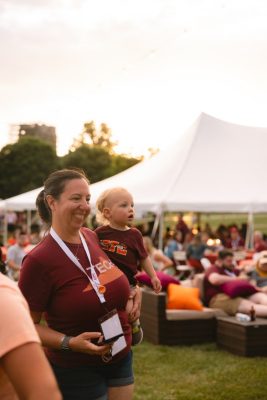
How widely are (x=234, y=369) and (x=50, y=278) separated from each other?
17.1 feet

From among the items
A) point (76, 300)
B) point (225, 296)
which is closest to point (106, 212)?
point (76, 300)

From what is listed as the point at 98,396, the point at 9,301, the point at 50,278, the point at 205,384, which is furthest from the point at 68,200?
the point at 205,384

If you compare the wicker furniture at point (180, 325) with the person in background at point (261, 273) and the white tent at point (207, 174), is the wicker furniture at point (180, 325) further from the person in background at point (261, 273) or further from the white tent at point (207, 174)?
the white tent at point (207, 174)

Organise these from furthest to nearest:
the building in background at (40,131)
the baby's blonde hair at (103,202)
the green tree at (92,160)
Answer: the building in background at (40,131), the green tree at (92,160), the baby's blonde hair at (103,202)

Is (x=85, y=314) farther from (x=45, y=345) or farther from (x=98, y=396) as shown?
(x=98, y=396)

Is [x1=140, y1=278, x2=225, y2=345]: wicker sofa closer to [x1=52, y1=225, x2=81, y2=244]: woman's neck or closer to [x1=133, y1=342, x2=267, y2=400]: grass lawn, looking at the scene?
[x1=133, y1=342, x2=267, y2=400]: grass lawn

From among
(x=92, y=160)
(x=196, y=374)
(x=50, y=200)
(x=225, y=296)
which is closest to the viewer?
(x=50, y=200)

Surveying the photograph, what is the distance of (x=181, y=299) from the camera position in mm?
9227

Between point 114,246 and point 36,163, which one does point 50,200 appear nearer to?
point 114,246

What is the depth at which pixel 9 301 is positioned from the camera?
4.98 feet

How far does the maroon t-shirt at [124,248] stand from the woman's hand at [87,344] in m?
0.98

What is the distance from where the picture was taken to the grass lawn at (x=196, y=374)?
652 cm

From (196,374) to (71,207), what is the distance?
4.95 m

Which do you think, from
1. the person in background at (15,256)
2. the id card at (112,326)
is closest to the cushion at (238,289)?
the person in background at (15,256)
